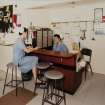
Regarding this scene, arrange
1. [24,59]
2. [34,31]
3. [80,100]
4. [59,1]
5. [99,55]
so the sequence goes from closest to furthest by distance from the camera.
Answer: [80,100], [24,59], [59,1], [34,31], [99,55]

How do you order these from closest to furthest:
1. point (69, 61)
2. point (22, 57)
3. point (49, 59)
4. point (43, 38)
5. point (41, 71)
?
point (69, 61) → point (22, 57) → point (49, 59) → point (41, 71) → point (43, 38)

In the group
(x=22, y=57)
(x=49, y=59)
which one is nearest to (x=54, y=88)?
(x=49, y=59)

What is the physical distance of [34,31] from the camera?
4.08 metres

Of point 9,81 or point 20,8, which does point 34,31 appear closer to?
point 20,8

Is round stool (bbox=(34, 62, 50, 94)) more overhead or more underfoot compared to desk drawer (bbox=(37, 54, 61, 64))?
more underfoot

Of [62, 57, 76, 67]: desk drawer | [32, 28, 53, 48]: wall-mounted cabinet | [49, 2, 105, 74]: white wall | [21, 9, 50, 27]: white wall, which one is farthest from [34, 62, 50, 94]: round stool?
[49, 2, 105, 74]: white wall

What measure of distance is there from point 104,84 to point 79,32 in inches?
71.7

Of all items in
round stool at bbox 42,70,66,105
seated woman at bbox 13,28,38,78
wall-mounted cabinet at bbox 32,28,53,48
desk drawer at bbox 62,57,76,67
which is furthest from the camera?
wall-mounted cabinet at bbox 32,28,53,48

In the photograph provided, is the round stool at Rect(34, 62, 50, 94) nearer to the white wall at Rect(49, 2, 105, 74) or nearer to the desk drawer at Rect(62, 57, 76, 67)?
the desk drawer at Rect(62, 57, 76, 67)

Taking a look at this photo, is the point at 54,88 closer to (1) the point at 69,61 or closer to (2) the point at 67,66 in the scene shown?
(2) the point at 67,66

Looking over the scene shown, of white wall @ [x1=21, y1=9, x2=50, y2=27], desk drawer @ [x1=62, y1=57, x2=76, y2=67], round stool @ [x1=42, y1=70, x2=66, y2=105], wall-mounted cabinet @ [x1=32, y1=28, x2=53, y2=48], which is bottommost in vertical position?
round stool @ [x1=42, y1=70, x2=66, y2=105]

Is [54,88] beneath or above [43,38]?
beneath

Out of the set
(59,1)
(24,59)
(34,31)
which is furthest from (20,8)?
(24,59)

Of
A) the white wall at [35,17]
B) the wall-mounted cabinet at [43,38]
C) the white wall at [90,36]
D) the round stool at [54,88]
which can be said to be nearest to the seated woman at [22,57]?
the round stool at [54,88]
